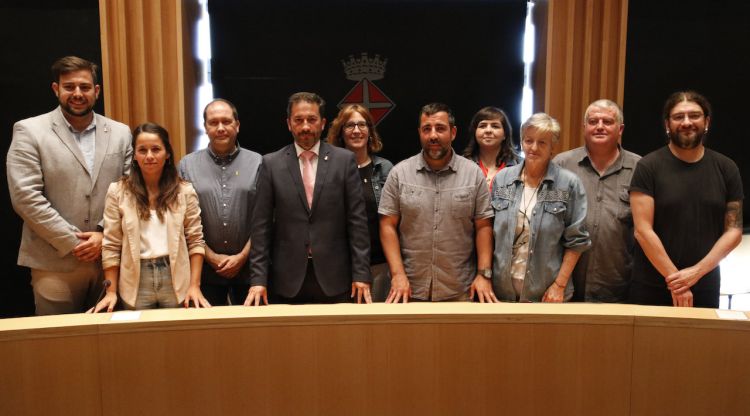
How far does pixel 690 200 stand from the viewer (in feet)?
7.80

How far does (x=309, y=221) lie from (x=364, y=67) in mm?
1576

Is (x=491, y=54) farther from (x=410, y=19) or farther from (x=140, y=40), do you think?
(x=140, y=40)

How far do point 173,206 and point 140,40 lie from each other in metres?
1.39

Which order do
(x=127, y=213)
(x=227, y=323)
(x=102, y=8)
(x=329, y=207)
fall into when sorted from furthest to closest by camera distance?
(x=102, y=8)
(x=329, y=207)
(x=127, y=213)
(x=227, y=323)

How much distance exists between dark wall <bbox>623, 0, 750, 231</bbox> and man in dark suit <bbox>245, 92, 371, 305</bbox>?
2021 mm

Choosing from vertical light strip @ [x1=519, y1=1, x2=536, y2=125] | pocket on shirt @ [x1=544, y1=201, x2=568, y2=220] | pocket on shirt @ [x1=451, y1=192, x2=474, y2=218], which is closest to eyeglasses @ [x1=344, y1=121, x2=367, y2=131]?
pocket on shirt @ [x1=451, y1=192, x2=474, y2=218]

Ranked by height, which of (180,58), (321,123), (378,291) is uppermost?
(180,58)

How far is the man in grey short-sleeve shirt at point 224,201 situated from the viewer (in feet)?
8.82

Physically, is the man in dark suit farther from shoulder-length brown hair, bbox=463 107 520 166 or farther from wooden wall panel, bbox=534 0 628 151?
wooden wall panel, bbox=534 0 628 151

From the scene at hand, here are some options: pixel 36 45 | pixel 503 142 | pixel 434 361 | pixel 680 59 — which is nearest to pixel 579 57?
pixel 680 59

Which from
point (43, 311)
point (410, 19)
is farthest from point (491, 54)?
point (43, 311)

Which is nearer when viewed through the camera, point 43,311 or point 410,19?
point 43,311

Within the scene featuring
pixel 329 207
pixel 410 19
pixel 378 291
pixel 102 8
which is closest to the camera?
pixel 329 207

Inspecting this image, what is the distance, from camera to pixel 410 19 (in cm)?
379
